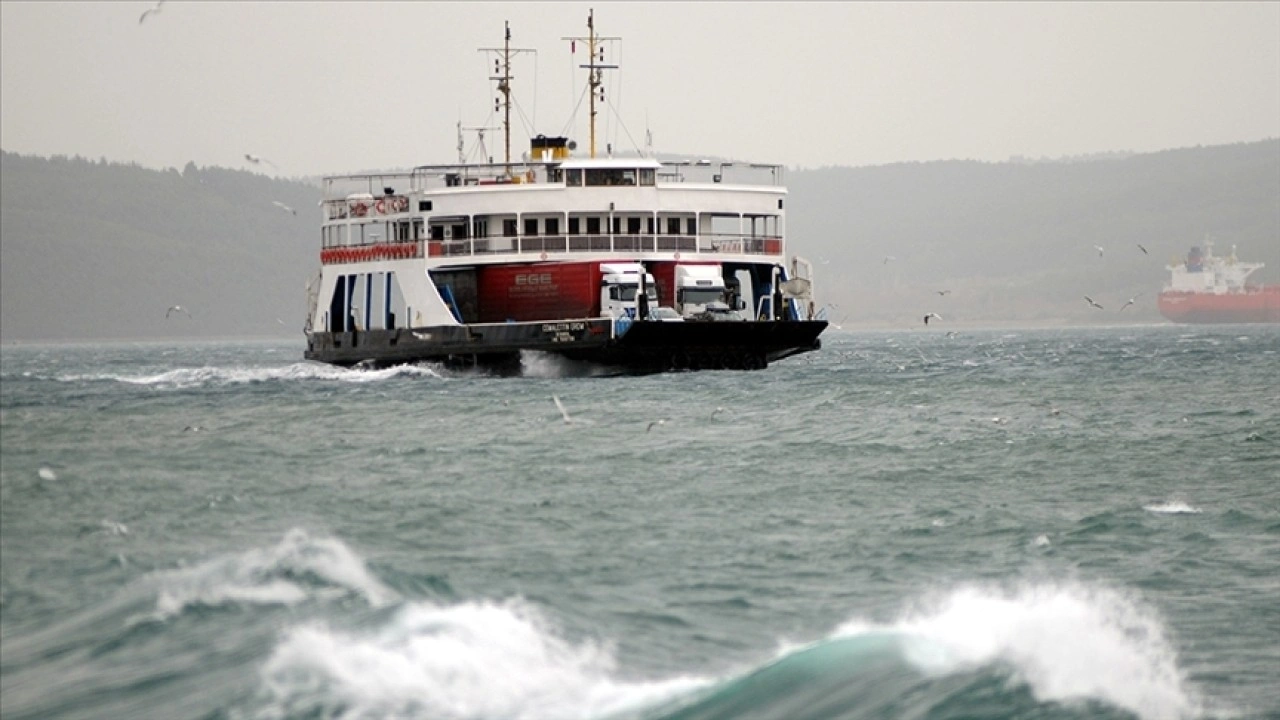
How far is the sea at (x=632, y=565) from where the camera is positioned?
1725 centimetres

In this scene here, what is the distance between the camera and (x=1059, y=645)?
1870cm

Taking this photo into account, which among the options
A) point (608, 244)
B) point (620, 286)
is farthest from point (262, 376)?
point (620, 286)

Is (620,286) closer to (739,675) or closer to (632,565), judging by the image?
(632,565)

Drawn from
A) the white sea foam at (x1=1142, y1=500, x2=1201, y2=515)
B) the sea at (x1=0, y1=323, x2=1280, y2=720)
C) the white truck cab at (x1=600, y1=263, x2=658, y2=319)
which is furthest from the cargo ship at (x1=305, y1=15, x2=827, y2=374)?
the white sea foam at (x1=1142, y1=500, x2=1201, y2=515)

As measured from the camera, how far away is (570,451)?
37.4 meters

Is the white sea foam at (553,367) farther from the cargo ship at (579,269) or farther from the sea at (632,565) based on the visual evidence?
the sea at (632,565)

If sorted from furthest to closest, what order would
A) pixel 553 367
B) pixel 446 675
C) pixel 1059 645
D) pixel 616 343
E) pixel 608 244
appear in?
pixel 608 244, pixel 553 367, pixel 616 343, pixel 1059 645, pixel 446 675

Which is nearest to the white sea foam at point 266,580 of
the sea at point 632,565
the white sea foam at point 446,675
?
the sea at point 632,565

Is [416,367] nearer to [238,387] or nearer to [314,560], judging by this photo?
[238,387]

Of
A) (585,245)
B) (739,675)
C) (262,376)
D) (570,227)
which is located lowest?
(739,675)

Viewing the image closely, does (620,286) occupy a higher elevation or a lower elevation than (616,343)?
higher

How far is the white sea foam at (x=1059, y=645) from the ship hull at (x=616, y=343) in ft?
127

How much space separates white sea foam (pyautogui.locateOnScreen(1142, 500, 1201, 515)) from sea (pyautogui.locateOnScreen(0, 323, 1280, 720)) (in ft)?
0.35

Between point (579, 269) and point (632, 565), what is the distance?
4132cm
